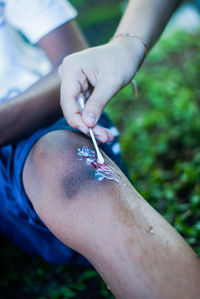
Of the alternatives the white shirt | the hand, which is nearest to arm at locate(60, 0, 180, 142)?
the hand

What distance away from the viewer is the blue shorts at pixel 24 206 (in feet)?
3.77

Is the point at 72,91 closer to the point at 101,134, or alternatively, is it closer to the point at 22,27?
the point at 101,134

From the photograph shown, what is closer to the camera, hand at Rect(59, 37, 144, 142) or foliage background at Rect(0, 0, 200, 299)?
hand at Rect(59, 37, 144, 142)

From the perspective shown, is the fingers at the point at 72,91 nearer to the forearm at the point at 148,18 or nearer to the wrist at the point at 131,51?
the wrist at the point at 131,51

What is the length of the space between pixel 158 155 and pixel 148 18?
105 centimetres

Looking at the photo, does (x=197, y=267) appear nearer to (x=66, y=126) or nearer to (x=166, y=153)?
(x=66, y=126)

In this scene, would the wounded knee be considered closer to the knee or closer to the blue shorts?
the knee

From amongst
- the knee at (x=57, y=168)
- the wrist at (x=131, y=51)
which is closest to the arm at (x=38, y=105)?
the knee at (x=57, y=168)

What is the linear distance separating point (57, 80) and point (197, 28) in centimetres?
310

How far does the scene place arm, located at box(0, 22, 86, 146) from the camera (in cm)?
128

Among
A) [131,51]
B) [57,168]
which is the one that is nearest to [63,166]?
[57,168]

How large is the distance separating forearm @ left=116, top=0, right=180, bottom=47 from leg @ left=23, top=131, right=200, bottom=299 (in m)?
0.63

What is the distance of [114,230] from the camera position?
2.81 ft

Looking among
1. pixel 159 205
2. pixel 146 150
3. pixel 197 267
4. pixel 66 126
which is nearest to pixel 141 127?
pixel 146 150
